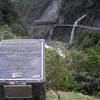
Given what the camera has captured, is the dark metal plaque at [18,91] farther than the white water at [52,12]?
No

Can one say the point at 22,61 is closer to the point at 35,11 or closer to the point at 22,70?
the point at 22,70

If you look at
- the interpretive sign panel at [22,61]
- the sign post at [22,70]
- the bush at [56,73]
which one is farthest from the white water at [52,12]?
the sign post at [22,70]

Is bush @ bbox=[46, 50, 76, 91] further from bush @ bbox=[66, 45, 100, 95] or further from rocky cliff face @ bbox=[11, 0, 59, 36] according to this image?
rocky cliff face @ bbox=[11, 0, 59, 36]

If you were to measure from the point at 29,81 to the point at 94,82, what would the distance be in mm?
5795

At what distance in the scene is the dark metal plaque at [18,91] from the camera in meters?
8.54

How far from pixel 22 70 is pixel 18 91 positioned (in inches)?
25.9

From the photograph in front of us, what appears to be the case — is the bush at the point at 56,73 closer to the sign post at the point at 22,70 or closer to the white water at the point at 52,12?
the sign post at the point at 22,70

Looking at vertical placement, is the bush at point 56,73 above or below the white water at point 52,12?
below

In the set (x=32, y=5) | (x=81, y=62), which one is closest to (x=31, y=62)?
(x=81, y=62)

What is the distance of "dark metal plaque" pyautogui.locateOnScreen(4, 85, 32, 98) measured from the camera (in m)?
8.54

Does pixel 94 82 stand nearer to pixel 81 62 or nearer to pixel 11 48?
pixel 81 62

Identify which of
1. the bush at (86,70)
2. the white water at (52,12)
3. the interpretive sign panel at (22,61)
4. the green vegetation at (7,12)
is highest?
the white water at (52,12)

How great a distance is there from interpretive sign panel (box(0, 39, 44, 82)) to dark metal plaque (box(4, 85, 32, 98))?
18 cm

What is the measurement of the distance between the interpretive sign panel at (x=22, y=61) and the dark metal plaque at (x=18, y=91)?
183 mm
